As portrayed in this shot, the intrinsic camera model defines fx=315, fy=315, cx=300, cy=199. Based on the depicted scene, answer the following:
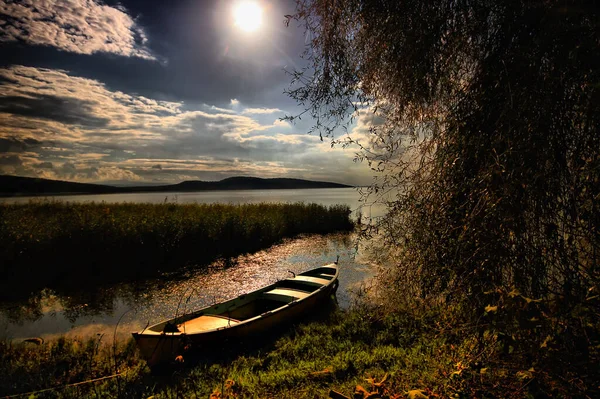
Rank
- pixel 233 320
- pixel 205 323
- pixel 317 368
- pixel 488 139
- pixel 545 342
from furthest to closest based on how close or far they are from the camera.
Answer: pixel 233 320, pixel 205 323, pixel 317 368, pixel 488 139, pixel 545 342

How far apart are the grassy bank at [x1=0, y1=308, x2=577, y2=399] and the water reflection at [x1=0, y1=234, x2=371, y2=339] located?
1275mm

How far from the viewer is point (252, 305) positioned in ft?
27.9

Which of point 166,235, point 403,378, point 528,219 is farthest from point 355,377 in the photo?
point 166,235

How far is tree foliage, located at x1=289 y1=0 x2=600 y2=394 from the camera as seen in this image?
264 cm

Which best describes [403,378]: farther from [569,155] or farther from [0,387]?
[0,387]

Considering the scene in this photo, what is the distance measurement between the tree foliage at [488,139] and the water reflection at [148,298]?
73.2 inches

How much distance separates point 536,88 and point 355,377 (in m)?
4.17

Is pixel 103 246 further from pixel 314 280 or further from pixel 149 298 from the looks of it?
pixel 314 280

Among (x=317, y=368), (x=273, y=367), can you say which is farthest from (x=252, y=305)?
(x=317, y=368)

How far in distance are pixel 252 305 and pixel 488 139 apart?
7094 mm

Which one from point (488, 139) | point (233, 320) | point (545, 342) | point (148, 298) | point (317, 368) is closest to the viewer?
point (545, 342)

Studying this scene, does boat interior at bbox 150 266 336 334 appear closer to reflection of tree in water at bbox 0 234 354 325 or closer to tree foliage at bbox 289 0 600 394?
reflection of tree in water at bbox 0 234 354 325

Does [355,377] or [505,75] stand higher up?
[505,75]

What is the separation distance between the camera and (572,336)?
246 centimetres
